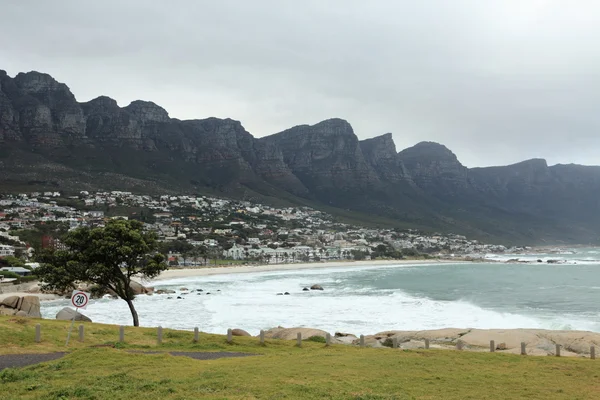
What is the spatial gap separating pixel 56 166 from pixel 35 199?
90.5ft

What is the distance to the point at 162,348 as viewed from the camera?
63.7 ft

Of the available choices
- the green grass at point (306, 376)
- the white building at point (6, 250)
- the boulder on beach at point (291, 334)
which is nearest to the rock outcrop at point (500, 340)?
the boulder on beach at point (291, 334)

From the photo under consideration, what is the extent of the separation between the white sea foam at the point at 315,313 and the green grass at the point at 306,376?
1767cm

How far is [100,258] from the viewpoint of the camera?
2952cm

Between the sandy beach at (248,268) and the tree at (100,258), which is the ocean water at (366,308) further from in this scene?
the sandy beach at (248,268)

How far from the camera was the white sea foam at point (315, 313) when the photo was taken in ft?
123

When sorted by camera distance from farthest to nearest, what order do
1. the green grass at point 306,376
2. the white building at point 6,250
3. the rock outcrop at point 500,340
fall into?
the white building at point 6,250, the rock outcrop at point 500,340, the green grass at point 306,376

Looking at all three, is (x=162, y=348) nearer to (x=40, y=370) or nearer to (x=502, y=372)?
(x=40, y=370)

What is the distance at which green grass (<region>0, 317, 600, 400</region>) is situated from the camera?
1117 cm

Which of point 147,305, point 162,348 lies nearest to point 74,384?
point 162,348

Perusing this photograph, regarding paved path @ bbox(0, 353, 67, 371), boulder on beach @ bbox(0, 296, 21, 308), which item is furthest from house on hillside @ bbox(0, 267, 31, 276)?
paved path @ bbox(0, 353, 67, 371)

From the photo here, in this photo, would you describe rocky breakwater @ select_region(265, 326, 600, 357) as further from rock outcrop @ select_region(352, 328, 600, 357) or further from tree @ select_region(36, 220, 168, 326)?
tree @ select_region(36, 220, 168, 326)

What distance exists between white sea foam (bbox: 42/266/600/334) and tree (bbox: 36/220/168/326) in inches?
289

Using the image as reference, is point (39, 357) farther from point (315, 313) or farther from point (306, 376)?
point (315, 313)
